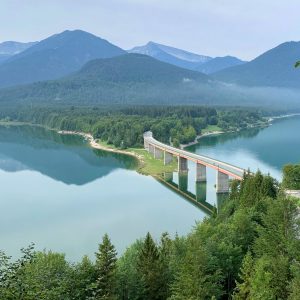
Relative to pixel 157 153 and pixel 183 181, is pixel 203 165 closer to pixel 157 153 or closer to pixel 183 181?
pixel 183 181

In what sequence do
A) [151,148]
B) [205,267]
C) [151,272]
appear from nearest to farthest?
1. [205,267]
2. [151,272]
3. [151,148]

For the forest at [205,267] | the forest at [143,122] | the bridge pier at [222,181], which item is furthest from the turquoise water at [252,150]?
the forest at [205,267]

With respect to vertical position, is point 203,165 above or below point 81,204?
above

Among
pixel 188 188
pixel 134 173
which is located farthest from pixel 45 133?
pixel 188 188

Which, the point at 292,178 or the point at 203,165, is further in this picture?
the point at 203,165

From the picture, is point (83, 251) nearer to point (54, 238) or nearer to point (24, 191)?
point (54, 238)

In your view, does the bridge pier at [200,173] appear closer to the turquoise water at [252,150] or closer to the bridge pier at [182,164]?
the turquoise water at [252,150]

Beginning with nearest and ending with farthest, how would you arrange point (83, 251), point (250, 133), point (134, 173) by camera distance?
point (83, 251), point (134, 173), point (250, 133)

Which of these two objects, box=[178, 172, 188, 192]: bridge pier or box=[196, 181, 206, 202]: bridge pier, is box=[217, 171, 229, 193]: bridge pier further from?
box=[178, 172, 188, 192]: bridge pier

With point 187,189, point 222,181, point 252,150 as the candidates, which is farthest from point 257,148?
point 222,181
